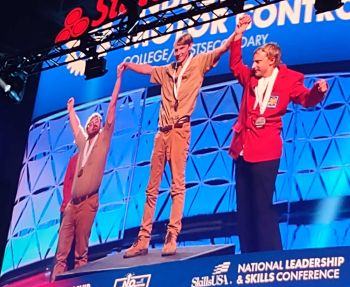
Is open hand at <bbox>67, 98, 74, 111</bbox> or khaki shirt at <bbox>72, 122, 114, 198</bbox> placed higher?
open hand at <bbox>67, 98, 74, 111</bbox>

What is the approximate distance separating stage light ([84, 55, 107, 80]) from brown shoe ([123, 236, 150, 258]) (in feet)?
6.47

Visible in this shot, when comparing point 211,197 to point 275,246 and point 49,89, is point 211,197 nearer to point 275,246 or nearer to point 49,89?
point 275,246

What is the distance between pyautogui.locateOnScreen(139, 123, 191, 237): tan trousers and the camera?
933 centimetres

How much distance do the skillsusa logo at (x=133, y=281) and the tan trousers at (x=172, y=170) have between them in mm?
484

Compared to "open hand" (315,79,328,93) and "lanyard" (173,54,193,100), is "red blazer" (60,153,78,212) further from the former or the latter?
"open hand" (315,79,328,93)

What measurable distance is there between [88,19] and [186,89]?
155 cm

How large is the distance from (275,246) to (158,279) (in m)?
1.26

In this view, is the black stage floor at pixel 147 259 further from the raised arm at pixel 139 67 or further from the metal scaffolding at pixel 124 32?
the metal scaffolding at pixel 124 32

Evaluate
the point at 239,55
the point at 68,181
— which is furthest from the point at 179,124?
the point at 68,181

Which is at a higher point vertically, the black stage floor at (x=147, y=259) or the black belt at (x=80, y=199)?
the black belt at (x=80, y=199)

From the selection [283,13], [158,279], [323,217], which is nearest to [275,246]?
[323,217]

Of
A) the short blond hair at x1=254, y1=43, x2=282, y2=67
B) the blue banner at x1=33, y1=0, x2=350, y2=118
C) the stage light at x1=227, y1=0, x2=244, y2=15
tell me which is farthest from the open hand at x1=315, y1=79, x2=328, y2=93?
the stage light at x1=227, y1=0, x2=244, y2=15

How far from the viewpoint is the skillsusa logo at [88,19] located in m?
10.4

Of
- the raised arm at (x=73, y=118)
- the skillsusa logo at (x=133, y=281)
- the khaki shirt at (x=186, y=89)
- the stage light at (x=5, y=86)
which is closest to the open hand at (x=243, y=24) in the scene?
the khaki shirt at (x=186, y=89)
